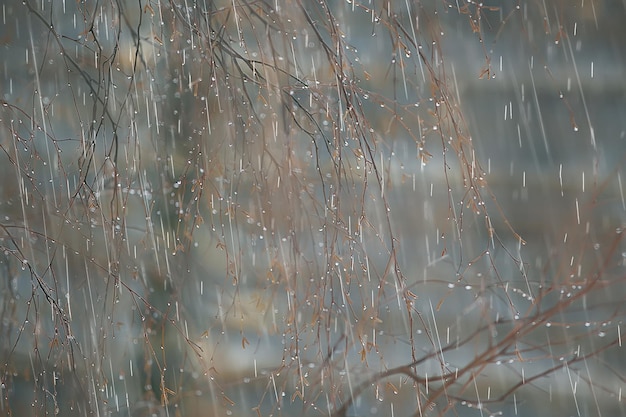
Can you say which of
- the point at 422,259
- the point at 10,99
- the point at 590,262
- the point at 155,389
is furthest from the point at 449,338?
the point at 10,99

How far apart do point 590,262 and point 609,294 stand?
12 centimetres

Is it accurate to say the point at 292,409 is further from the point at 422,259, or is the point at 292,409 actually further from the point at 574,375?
the point at 574,375

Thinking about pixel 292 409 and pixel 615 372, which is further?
pixel 292 409

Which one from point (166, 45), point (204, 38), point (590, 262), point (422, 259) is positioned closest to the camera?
point (204, 38)

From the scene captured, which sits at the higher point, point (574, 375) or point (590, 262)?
point (590, 262)

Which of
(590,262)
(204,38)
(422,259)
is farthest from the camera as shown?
(422,259)

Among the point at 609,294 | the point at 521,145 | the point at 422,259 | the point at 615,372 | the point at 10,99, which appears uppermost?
the point at 10,99

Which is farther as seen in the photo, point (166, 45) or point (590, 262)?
point (166, 45)

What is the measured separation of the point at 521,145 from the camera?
252 cm

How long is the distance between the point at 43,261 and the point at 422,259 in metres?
1.33

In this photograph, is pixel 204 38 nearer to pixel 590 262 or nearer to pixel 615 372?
pixel 590 262

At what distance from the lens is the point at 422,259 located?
263 centimetres

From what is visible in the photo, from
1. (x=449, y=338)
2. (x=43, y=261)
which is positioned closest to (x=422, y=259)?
(x=449, y=338)

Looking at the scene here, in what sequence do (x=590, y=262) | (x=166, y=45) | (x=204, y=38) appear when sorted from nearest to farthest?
(x=204, y=38), (x=590, y=262), (x=166, y=45)
